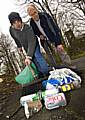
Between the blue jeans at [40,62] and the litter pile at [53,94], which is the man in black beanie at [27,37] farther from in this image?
the litter pile at [53,94]

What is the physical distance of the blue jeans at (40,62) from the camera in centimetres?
464

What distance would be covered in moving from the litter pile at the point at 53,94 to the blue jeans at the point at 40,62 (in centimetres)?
53

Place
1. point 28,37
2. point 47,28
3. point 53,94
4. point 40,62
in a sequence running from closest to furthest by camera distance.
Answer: point 53,94, point 28,37, point 40,62, point 47,28

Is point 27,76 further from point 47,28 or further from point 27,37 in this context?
point 47,28

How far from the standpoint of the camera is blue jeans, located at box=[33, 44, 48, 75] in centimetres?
464

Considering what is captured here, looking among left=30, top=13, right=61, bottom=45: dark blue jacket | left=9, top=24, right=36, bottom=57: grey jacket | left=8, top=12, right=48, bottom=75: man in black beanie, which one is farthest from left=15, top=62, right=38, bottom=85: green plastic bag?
left=30, top=13, right=61, bottom=45: dark blue jacket

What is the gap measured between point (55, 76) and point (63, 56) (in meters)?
1.29

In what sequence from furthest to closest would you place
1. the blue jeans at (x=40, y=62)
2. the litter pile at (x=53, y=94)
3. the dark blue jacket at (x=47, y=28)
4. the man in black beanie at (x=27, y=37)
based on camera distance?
1. the dark blue jacket at (x=47, y=28)
2. the blue jeans at (x=40, y=62)
3. the man in black beanie at (x=27, y=37)
4. the litter pile at (x=53, y=94)

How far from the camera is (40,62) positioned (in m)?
4.81

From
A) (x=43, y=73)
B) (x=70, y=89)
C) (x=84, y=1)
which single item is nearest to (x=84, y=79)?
(x=70, y=89)

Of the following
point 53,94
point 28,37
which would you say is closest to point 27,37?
point 28,37

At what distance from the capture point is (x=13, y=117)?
12.8 ft

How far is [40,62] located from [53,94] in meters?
1.36

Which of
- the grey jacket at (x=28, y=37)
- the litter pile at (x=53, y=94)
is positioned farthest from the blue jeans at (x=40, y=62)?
the litter pile at (x=53, y=94)
